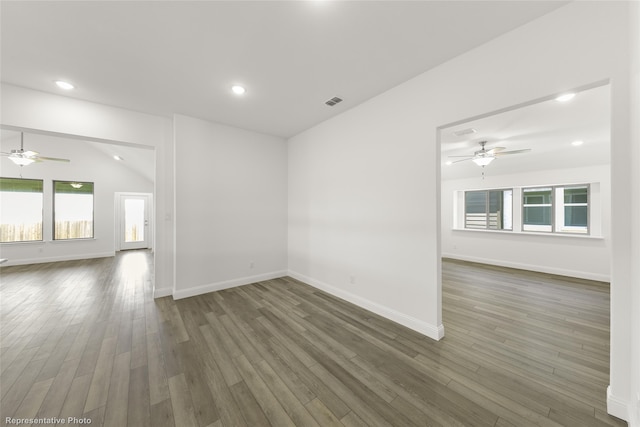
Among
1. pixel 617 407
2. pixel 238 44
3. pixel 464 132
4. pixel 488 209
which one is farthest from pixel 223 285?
pixel 488 209

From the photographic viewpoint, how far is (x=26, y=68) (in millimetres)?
2225

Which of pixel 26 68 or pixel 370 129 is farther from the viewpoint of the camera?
pixel 370 129

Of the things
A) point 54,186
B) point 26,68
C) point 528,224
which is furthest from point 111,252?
point 528,224

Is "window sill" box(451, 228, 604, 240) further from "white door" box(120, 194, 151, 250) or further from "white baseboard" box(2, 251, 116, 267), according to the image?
"white door" box(120, 194, 151, 250)

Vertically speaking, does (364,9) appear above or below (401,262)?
above

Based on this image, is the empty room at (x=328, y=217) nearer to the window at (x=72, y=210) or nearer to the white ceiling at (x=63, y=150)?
the white ceiling at (x=63, y=150)

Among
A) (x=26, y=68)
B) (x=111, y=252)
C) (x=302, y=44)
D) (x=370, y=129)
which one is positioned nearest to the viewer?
(x=302, y=44)

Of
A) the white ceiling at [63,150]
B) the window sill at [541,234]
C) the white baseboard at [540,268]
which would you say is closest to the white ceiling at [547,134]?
the window sill at [541,234]

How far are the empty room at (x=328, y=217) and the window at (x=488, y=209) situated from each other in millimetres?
1118

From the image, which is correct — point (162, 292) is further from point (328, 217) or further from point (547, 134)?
point (547, 134)

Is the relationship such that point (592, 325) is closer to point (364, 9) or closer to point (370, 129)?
point (370, 129)

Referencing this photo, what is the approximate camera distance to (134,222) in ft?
26.8

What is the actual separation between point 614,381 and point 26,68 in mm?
5629

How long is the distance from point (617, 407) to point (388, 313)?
1683 millimetres
